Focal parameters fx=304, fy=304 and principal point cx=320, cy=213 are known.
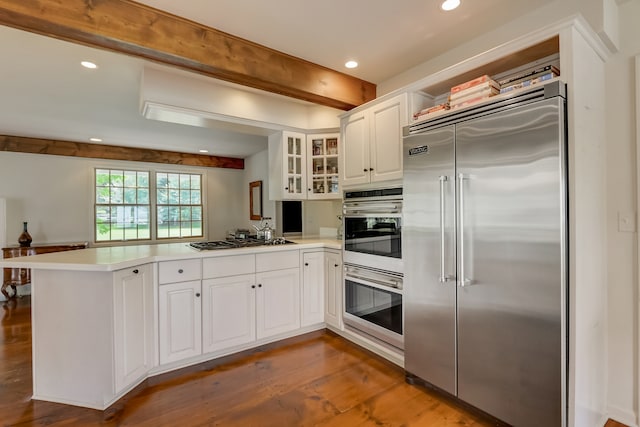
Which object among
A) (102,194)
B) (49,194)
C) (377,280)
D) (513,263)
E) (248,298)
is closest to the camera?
(513,263)

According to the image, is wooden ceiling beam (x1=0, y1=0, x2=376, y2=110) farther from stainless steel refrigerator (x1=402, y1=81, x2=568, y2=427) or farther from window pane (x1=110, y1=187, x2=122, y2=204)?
window pane (x1=110, y1=187, x2=122, y2=204)

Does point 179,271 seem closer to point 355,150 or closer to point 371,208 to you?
point 371,208

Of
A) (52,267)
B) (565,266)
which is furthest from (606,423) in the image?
(52,267)

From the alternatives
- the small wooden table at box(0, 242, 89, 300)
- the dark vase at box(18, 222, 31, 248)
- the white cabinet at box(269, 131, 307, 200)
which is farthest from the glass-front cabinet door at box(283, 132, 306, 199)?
the dark vase at box(18, 222, 31, 248)

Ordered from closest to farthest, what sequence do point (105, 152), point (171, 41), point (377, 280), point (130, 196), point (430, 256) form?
point (171, 41) < point (430, 256) < point (377, 280) < point (105, 152) < point (130, 196)

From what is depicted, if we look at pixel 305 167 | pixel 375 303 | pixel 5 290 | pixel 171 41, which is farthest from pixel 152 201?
pixel 375 303

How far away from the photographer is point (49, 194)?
198 inches

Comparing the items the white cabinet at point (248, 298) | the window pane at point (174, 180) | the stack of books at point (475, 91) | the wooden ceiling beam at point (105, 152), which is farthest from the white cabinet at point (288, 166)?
the window pane at point (174, 180)

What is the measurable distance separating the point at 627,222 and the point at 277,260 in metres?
2.57

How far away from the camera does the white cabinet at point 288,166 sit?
138 inches

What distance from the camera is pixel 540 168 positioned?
61.0 inches

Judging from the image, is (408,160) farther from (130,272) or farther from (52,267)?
(52,267)

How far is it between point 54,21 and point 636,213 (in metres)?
3.43

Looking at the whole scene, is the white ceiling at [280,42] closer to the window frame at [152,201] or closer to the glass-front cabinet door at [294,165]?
the glass-front cabinet door at [294,165]
